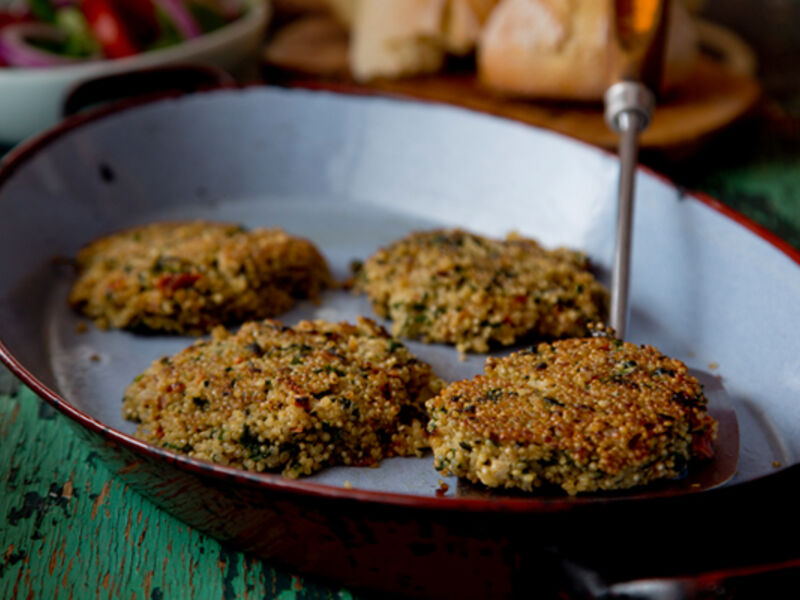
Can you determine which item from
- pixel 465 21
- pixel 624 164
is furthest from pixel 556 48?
pixel 624 164

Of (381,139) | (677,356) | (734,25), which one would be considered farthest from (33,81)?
(734,25)

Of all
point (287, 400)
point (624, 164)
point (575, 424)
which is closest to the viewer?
point (575, 424)

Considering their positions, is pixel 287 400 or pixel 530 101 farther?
pixel 530 101

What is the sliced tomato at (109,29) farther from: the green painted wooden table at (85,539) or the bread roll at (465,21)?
the green painted wooden table at (85,539)

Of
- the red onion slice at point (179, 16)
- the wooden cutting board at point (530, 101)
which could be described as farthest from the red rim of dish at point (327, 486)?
the red onion slice at point (179, 16)

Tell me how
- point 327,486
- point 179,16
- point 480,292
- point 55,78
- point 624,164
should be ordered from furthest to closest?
1. point 179,16
2. point 55,78
3. point 624,164
4. point 480,292
5. point 327,486

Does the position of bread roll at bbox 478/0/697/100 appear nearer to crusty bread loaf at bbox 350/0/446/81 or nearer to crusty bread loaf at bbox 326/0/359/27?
crusty bread loaf at bbox 350/0/446/81

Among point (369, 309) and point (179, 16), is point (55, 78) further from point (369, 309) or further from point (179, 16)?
point (369, 309)
